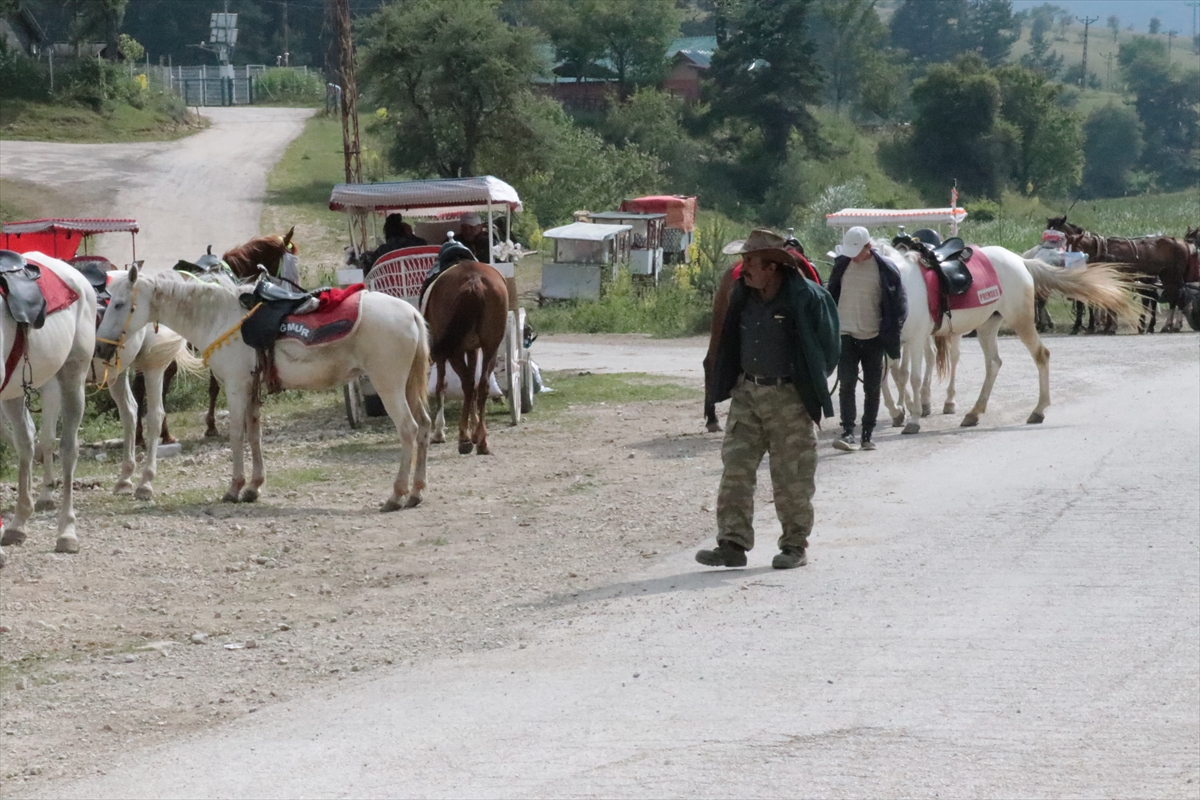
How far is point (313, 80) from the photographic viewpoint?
78.2 m

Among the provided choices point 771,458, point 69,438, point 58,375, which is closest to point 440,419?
point 58,375

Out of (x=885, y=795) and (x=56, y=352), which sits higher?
(x=56, y=352)

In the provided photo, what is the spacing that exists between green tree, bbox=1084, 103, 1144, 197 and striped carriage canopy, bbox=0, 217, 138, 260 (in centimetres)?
9523

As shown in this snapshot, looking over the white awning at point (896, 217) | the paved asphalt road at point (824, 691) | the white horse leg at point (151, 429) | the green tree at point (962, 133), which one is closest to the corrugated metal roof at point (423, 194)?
the white horse leg at point (151, 429)

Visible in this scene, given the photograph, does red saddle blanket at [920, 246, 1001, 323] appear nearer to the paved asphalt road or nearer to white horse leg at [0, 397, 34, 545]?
the paved asphalt road

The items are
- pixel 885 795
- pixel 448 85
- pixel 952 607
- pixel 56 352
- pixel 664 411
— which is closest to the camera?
pixel 885 795

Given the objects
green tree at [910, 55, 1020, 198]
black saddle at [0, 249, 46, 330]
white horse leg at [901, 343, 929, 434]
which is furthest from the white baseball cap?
green tree at [910, 55, 1020, 198]

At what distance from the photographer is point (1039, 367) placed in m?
15.8

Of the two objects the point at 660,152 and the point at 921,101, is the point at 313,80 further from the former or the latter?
the point at 921,101

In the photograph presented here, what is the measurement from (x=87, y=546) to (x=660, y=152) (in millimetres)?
57094

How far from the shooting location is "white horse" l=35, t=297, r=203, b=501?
1173 cm

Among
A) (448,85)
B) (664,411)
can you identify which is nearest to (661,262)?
(448,85)

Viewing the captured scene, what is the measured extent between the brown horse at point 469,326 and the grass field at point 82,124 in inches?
1706

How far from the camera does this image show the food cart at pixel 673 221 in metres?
39.3
